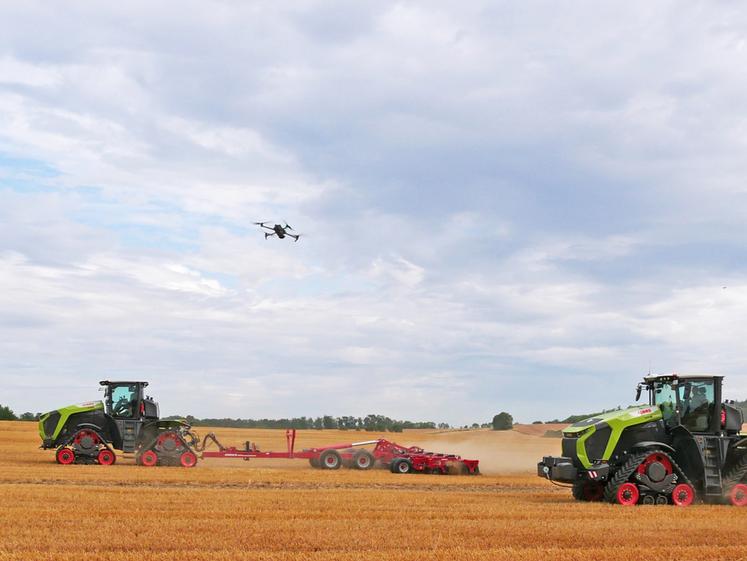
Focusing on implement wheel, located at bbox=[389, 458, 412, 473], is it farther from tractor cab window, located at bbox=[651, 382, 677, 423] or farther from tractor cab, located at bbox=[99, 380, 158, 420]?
tractor cab window, located at bbox=[651, 382, 677, 423]

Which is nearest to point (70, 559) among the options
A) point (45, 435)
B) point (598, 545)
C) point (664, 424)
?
point (598, 545)

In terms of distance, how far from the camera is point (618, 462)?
70.1ft

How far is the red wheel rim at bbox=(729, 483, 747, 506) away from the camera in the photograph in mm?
21484

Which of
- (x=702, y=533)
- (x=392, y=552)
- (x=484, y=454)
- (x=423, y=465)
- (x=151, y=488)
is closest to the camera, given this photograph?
(x=392, y=552)

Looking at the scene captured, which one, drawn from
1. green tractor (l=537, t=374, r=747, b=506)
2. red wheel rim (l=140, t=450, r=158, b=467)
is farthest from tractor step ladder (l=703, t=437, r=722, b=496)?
red wheel rim (l=140, t=450, r=158, b=467)

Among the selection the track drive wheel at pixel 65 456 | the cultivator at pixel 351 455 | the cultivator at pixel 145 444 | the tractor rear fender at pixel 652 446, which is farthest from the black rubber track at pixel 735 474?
the track drive wheel at pixel 65 456

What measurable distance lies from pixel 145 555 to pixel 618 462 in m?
12.3

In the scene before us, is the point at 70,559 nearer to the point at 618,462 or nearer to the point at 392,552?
the point at 392,552

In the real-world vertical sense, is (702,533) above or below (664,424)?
below

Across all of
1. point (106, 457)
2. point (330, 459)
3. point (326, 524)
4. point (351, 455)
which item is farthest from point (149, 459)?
point (326, 524)

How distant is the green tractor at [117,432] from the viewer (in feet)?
116

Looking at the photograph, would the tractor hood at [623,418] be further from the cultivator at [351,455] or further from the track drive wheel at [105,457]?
the track drive wheel at [105,457]

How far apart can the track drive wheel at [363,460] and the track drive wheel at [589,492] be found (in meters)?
14.6

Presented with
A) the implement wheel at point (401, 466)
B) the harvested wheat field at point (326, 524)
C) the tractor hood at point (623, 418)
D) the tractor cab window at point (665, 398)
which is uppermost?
the tractor cab window at point (665, 398)
